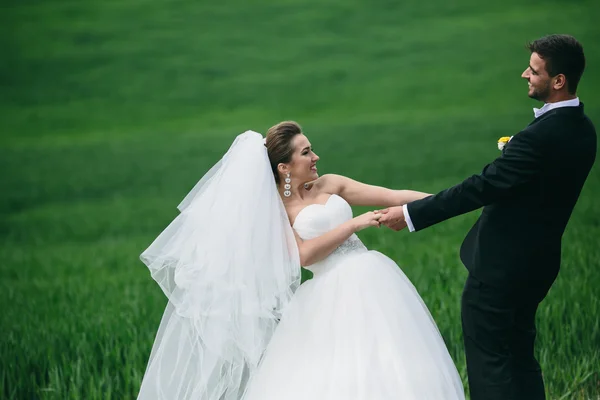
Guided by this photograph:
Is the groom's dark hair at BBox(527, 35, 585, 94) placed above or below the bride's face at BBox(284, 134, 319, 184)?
above

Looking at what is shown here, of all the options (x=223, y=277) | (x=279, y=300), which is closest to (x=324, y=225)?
(x=279, y=300)

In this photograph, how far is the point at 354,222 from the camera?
3.22 meters

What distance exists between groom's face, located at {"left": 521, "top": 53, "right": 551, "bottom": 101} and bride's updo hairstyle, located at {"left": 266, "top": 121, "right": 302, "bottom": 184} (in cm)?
92

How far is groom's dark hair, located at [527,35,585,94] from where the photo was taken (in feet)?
9.42

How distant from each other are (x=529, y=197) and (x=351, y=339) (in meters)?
0.78

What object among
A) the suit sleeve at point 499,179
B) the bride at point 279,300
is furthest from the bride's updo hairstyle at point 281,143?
the suit sleeve at point 499,179

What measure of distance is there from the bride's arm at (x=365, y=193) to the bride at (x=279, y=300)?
0.30 feet

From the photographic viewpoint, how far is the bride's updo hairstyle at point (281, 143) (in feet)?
11.0

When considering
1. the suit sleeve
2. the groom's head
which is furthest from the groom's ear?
the suit sleeve

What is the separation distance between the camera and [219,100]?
7117mm

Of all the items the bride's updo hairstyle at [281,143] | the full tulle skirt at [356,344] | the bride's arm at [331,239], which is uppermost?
the bride's updo hairstyle at [281,143]

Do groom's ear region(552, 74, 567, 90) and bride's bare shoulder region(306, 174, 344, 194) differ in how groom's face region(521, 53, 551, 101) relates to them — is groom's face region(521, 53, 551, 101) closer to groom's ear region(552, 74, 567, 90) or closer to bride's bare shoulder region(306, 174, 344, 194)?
groom's ear region(552, 74, 567, 90)

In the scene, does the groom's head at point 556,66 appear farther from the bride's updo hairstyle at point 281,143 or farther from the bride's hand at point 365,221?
the bride's updo hairstyle at point 281,143

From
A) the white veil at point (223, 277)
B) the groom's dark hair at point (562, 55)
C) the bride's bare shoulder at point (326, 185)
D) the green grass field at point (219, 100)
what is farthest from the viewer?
the green grass field at point (219, 100)
